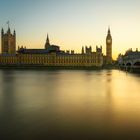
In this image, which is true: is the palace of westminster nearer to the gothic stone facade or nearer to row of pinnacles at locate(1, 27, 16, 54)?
the gothic stone facade

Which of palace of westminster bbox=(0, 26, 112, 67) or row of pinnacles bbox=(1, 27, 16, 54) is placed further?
row of pinnacles bbox=(1, 27, 16, 54)

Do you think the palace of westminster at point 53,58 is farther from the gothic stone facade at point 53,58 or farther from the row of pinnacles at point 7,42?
the row of pinnacles at point 7,42

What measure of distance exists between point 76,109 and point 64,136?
719 cm

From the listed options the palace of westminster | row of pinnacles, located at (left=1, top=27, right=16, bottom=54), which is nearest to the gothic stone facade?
the palace of westminster

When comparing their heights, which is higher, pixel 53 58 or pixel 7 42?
pixel 7 42

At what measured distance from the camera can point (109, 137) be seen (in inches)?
503

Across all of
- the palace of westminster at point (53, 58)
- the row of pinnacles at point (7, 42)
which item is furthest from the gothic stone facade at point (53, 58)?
the row of pinnacles at point (7, 42)

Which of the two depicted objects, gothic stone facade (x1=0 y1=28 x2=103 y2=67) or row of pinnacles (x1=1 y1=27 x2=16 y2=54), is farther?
row of pinnacles (x1=1 y1=27 x2=16 y2=54)

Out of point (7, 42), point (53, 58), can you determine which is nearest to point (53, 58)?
point (53, 58)

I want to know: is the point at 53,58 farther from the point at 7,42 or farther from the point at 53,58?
the point at 7,42

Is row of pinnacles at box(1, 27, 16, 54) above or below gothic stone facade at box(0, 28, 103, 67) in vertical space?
above

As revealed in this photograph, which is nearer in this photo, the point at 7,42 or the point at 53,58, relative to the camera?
the point at 53,58

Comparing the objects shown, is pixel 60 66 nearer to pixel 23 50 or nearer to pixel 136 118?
pixel 23 50

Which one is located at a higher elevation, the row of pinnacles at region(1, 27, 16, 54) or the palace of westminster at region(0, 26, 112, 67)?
the row of pinnacles at region(1, 27, 16, 54)
